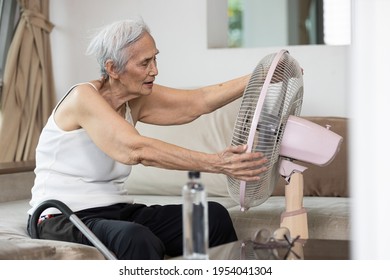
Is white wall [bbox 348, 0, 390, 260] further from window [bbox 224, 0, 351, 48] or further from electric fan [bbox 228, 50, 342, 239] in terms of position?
window [bbox 224, 0, 351, 48]

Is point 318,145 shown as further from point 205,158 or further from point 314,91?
point 314,91

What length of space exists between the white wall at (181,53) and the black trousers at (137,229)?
134 centimetres

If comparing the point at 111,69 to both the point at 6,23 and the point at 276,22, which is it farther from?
the point at 276,22

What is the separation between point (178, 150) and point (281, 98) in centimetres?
39

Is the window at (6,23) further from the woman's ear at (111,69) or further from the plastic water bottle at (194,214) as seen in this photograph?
the plastic water bottle at (194,214)

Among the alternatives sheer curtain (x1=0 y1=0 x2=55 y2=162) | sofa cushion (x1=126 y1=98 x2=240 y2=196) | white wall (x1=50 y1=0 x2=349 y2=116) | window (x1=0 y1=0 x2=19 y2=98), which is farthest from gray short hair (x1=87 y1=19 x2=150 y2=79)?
window (x1=0 y1=0 x2=19 y2=98)

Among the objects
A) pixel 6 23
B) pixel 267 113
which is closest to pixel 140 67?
pixel 267 113

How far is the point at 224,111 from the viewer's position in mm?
3818

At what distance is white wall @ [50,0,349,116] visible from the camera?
4.07 meters

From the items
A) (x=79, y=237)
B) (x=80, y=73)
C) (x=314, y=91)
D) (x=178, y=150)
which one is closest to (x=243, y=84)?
(x=178, y=150)

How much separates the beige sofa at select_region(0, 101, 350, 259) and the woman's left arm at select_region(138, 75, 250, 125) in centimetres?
43

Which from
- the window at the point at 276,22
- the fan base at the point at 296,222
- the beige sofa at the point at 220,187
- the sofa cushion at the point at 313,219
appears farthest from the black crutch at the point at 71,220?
the window at the point at 276,22

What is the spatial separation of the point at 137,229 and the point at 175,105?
717 mm

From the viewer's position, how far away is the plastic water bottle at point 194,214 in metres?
1.92
